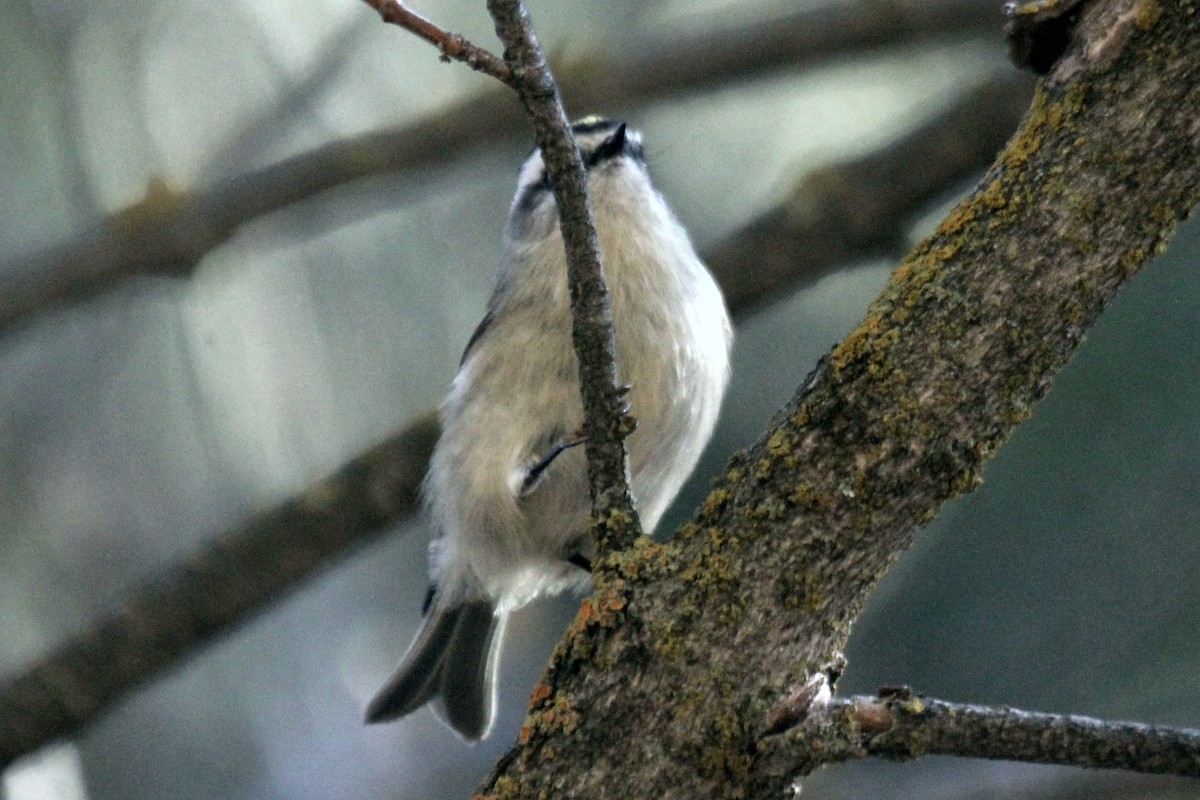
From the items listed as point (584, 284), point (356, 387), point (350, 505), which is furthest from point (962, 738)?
point (356, 387)

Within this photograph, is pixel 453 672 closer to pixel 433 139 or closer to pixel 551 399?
pixel 551 399

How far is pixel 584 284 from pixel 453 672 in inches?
59.7

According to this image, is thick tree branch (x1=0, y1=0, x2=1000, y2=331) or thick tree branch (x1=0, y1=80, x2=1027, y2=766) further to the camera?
thick tree branch (x1=0, y1=0, x2=1000, y2=331)

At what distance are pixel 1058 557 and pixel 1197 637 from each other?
32 cm

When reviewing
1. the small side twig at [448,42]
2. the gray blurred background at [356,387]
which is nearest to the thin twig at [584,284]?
the small side twig at [448,42]

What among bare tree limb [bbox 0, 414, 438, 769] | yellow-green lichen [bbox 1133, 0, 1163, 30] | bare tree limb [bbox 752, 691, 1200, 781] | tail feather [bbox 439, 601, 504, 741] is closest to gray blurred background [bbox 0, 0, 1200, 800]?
bare tree limb [bbox 0, 414, 438, 769]

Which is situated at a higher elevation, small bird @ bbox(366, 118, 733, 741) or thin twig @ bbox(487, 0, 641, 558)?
small bird @ bbox(366, 118, 733, 741)

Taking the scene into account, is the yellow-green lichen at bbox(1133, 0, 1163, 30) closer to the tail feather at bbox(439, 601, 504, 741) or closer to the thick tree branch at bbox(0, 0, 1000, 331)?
the thick tree branch at bbox(0, 0, 1000, 331)

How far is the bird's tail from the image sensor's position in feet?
8.86

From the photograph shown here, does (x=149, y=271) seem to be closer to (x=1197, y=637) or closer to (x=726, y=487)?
(x=726, y=487)

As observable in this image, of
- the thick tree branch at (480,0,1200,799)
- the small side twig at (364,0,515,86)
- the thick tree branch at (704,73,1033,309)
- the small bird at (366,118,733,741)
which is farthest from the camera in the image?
the thick tree branch at (704,73,1033,309)

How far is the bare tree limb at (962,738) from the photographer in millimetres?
1303

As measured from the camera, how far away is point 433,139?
105 inches

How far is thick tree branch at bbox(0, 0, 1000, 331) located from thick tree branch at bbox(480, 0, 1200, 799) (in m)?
1.36
